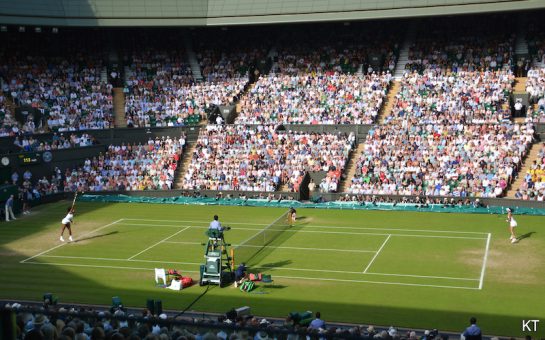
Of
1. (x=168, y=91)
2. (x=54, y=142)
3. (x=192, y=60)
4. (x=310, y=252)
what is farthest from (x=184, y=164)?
(x=310, y=252)

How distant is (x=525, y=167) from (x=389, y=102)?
1286 cm

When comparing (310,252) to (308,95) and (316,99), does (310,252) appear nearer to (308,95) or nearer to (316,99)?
(316,99)

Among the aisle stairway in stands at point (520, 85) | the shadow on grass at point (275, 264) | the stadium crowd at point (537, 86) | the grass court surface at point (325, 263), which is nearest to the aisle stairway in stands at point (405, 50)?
the aisle stairway in stands at point (520, 85)

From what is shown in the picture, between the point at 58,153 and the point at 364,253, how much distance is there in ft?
86.5

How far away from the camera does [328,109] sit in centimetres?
5141

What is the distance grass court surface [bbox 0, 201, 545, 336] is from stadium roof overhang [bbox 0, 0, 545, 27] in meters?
18.1

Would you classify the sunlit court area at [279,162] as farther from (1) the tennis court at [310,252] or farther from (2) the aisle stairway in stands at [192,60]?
(2) the aisle stairway in stands at [192,60]

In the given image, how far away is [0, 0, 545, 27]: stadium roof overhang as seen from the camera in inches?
1982

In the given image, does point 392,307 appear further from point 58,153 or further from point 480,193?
point 58,153

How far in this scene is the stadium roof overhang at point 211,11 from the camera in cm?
5034

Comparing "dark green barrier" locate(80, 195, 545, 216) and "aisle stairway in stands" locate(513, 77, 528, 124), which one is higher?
"aisle stairway in stands" locate(513, 77, 528, 124)

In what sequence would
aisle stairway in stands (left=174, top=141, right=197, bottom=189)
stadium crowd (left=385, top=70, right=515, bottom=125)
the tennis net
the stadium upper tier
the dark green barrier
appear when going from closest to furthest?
the tennis net < the dark green barrier < the stadium upper tier < stadium crowd (left=385, top=70, right=515, bottom=125) < aisle stairway in stands (left=174, top=141, right=197, bottom=189)

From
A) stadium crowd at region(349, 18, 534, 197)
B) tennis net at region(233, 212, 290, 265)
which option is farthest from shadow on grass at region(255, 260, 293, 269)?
stadium crowd at region(349, 18, 534, 197)

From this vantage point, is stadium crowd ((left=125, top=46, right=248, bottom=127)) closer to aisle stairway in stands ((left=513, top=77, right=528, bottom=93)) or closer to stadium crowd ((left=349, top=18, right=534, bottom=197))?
stadium crowd ((left=349, top=18, right=534, bottom=197))
